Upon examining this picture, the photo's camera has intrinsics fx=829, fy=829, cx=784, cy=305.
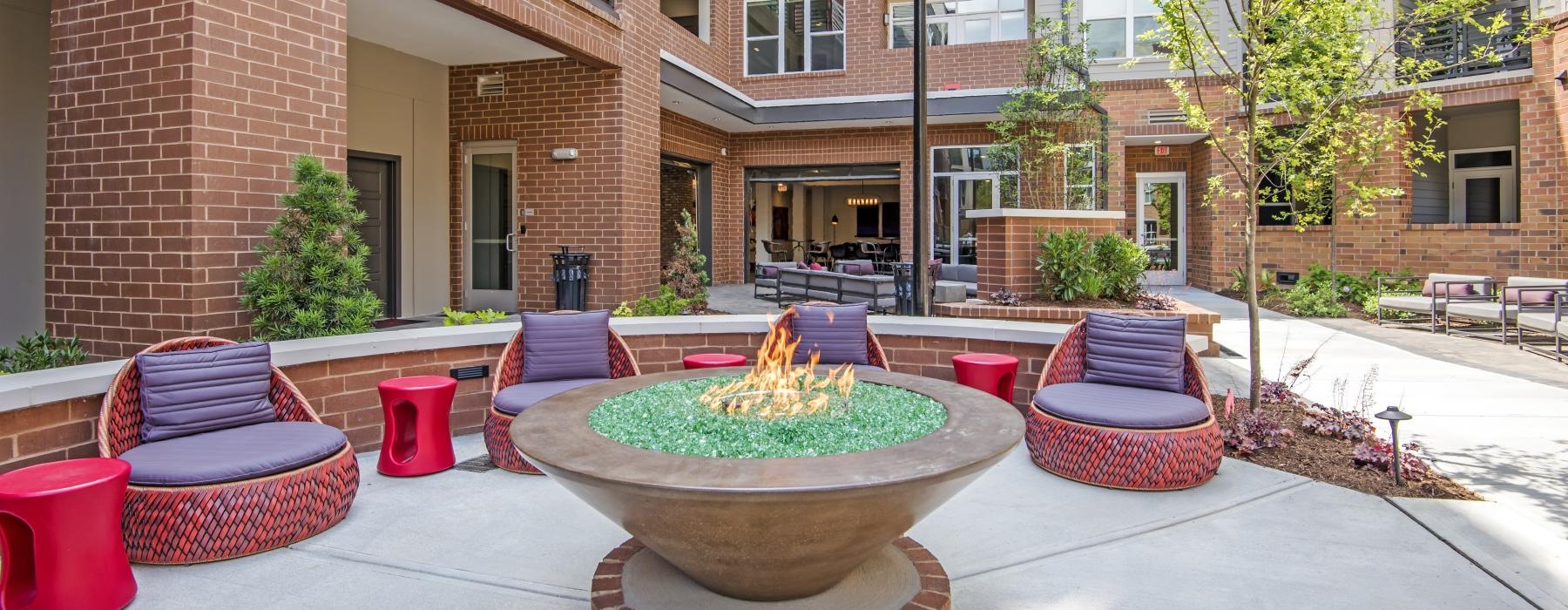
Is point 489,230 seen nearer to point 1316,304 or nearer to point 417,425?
point 417,425

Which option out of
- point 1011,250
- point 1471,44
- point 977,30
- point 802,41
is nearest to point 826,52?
point 802,41

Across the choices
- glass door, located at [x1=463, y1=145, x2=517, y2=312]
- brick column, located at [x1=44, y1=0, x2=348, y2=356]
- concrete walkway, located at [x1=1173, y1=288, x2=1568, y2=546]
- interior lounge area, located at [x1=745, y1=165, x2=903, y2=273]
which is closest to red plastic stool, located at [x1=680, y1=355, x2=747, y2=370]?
brick column, located at [x1=44, y1=0, x2=348, y2=356]

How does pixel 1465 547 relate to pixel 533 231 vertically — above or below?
below

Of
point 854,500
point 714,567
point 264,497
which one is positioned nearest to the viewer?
point 854,500

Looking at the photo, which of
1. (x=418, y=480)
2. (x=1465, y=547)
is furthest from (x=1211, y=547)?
(x=418, y=480)

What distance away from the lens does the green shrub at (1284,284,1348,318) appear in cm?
1261

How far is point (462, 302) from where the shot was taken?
34.6 ft

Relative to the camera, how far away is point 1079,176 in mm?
15070

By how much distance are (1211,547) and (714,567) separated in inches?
86.9

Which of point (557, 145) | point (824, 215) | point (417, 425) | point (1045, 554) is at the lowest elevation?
point (1045, 554)

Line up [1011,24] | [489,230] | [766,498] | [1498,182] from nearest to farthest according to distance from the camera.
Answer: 1. [766,498]
2. [489,230]
3. [1498,182]
4. [1011,24]

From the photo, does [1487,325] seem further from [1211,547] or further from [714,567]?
[714,567]

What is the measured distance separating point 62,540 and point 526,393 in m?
2.12

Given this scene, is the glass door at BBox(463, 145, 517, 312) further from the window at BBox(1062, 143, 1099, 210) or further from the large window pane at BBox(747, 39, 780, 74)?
the window at BBox(1062, 143, 1099, 210)
